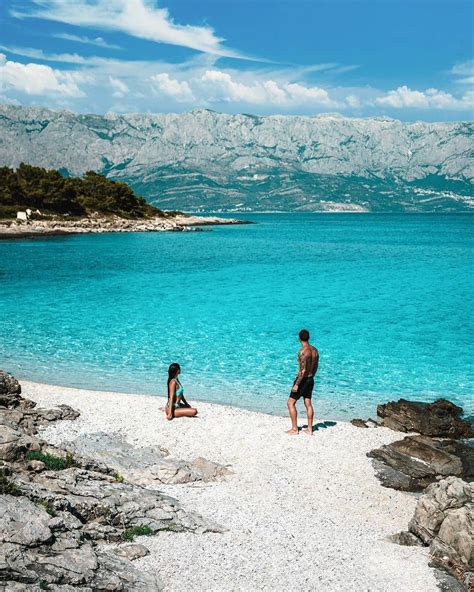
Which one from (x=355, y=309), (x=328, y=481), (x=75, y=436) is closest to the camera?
(x=328, y=481)

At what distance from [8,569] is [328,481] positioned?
303 inches

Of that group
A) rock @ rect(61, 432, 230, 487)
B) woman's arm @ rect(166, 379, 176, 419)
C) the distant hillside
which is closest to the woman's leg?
woman's arm @ rect(166, 379, 176, 419)

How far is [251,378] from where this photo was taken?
74.2 ft

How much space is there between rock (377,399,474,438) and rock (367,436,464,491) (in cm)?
121

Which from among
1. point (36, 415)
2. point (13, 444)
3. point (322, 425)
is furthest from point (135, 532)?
point (322, 425)

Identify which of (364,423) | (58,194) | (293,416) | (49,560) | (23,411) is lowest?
(364,423)

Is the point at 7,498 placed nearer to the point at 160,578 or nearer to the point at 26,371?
the point at 160,578

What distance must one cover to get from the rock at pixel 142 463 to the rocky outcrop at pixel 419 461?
3.91m

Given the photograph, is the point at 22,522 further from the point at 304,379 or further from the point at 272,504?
the point at 304,379

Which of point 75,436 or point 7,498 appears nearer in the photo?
point 7,498

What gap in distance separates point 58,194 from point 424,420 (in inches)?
4711

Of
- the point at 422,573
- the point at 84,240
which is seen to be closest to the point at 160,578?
the point at 422,573

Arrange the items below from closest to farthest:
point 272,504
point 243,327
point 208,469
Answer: point 272,504
point 208,469
point 243,327

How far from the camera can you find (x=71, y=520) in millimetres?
8656
